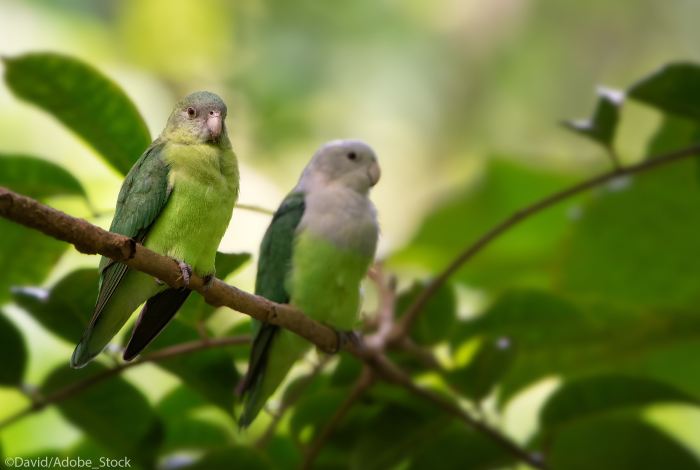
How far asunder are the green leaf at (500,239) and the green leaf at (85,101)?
185cm

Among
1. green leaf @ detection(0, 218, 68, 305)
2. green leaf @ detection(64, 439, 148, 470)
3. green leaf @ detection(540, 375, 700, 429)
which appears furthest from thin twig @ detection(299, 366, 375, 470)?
green leaf @ detection(0, 218, 68, 305)

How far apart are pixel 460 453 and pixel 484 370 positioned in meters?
0.24

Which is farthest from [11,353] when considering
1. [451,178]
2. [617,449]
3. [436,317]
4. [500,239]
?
[451,178]

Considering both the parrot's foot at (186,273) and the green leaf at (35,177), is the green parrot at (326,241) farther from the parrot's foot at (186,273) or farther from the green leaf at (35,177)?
the parrot's foot at (186,273)

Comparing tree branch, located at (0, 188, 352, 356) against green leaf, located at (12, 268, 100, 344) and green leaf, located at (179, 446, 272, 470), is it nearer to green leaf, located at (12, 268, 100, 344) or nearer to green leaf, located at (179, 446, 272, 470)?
green leaf, located at (12, 268, 100, 344)

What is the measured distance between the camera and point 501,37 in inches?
211

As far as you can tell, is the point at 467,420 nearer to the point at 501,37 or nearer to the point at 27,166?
the point at 27,166

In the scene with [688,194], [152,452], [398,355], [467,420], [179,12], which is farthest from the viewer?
[179,12]

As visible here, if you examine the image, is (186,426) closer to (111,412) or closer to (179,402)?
(179,402)

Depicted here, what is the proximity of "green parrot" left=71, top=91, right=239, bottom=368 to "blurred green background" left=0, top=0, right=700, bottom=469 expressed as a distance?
7 cm

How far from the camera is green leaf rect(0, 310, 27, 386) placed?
136cm

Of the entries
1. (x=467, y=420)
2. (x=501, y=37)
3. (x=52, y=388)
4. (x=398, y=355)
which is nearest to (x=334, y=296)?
(x=398, y=355)

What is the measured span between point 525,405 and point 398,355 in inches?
50.0

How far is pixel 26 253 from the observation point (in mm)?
1193
